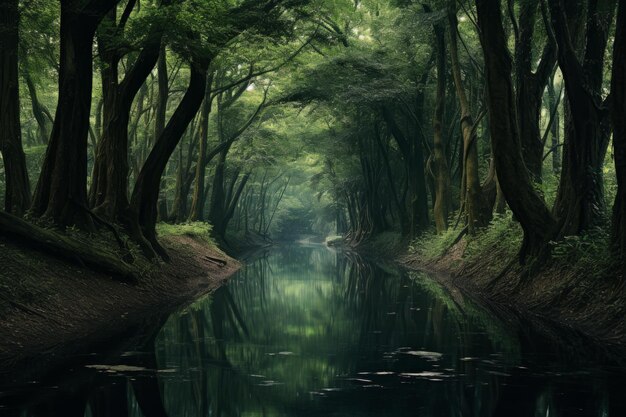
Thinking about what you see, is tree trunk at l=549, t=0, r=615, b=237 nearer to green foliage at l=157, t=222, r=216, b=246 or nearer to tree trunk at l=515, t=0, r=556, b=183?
tree trunk at l=515, t=0, r=556, b=183

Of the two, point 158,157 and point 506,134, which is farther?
point 158,157

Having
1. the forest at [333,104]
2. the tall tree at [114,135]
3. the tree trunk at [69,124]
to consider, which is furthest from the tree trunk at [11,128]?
the tall tree at [114,135]

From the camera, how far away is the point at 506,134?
1594cm

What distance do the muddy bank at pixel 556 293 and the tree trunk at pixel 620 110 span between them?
2.53 ft

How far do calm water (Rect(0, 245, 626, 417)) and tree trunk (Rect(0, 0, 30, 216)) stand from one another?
532cm

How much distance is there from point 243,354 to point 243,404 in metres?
3.04

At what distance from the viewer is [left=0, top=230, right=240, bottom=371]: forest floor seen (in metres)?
10.1

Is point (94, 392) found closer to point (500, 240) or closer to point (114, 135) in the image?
point (114, 135)

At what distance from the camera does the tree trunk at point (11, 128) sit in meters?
16.6

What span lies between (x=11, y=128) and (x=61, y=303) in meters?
6.44

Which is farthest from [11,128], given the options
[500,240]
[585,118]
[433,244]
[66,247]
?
[433,244]

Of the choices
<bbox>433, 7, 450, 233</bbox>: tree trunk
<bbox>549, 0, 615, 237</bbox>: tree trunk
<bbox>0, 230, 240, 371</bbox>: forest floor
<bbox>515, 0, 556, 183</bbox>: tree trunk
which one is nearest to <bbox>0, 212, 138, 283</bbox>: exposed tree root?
<bbox>0, 230, 240, 371</bbox>: forest floor

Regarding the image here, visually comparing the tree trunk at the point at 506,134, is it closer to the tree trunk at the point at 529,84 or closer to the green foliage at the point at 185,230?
the tree trunk at the point at 529,84

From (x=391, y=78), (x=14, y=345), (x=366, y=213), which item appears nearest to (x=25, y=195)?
(x=14, y=345)
